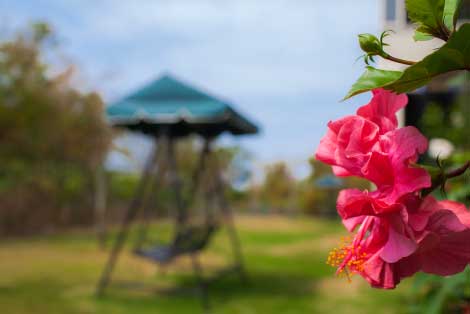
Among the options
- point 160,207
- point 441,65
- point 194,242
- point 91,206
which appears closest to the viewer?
point 441,65

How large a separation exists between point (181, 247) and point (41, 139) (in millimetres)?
6212

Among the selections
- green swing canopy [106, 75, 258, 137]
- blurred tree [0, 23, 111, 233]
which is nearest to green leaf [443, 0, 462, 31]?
green swing canopy [106, 75, 258, 137]

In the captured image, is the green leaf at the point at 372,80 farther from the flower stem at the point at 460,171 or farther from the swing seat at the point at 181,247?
the swing seat at the point at 181,247

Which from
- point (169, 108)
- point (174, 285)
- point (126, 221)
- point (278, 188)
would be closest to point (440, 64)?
point (169, 108)

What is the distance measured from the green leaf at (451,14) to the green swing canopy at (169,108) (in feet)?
13.7

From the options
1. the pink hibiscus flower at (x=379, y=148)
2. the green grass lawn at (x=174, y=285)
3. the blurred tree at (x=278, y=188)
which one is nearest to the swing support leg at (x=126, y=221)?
the green grass lawn at (x=174, y=285)

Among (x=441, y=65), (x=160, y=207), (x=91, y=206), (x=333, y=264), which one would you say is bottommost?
(x=160, y=207)

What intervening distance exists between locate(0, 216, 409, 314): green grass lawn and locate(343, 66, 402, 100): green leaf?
2351mm

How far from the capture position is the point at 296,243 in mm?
9367

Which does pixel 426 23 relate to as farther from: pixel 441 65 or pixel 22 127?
pixel 22 127

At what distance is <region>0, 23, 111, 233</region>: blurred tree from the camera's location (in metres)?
9.38

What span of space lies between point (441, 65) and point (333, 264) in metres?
0.13

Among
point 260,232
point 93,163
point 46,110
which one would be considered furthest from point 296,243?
point 46,110

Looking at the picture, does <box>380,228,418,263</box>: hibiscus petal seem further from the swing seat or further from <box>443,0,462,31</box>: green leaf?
the swing seat
